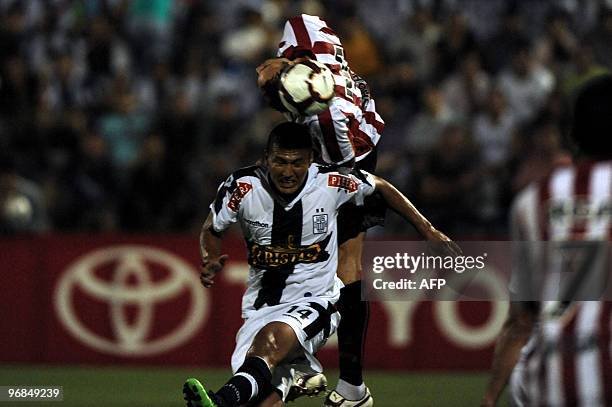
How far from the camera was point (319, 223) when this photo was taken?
705 cm

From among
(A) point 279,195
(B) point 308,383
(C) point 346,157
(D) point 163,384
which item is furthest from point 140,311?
(A) point 279,195

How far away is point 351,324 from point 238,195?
3.80 feet

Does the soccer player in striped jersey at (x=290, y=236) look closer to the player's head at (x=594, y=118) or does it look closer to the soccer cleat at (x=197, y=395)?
the soccer cleat at (x=197, y=395)

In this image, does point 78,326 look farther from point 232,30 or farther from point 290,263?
point 290,263

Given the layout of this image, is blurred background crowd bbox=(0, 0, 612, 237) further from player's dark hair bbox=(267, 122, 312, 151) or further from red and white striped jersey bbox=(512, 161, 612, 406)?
red and white striped jersey bbox=(512, 161, 612, 406)

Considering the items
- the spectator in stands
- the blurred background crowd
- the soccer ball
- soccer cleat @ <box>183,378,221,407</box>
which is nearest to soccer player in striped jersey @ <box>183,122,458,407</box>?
the soccer ball

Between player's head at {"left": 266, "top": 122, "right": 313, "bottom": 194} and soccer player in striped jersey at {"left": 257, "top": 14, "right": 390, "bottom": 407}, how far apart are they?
1.60 ft

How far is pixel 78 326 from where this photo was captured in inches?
485

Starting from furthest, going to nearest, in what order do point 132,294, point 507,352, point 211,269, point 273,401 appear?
point 132,294 → point 273,401 → point 211,269 → point 507,352

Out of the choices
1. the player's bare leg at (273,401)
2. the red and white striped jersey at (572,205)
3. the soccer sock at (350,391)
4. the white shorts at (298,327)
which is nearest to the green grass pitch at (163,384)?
the soccer sock at (350,391)

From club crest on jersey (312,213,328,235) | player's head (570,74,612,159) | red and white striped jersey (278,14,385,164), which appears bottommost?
club crest on jersey (312,213,328,235)

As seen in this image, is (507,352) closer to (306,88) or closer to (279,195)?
(279,195)

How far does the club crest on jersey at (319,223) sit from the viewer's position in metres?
7.04

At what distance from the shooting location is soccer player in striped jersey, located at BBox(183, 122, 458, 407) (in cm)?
685
